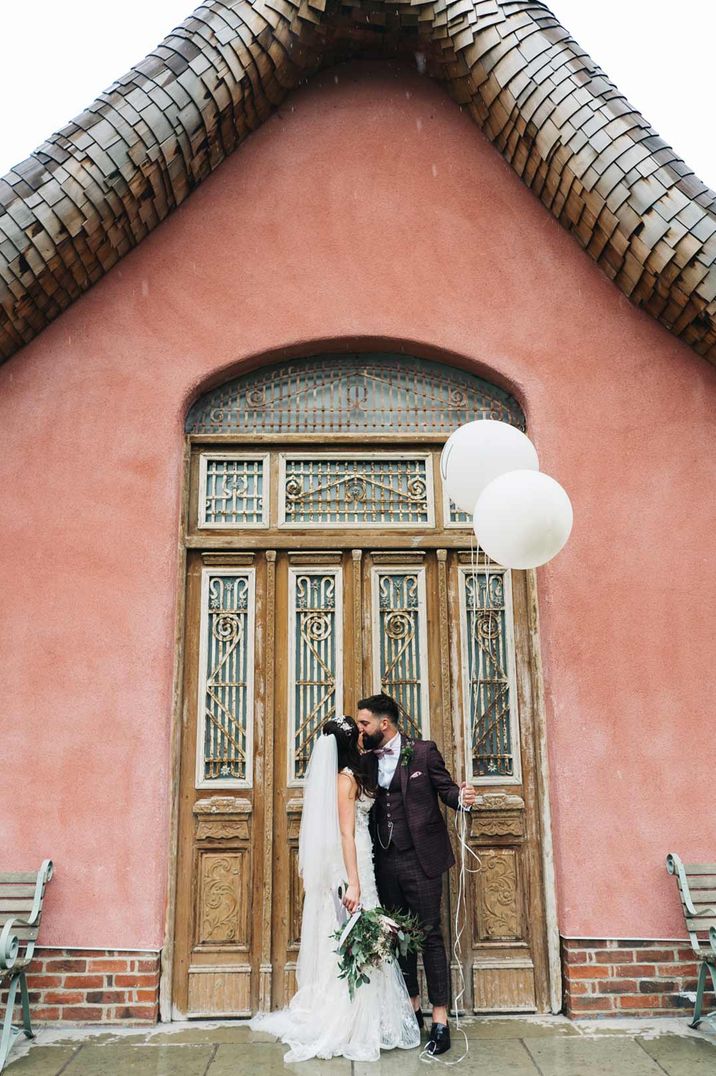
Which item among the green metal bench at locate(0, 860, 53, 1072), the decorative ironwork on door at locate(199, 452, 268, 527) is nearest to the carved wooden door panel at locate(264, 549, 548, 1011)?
the decorative ironwork on door at locate(199, 452, 268, 527)

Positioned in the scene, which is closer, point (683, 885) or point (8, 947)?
point (8, 947)

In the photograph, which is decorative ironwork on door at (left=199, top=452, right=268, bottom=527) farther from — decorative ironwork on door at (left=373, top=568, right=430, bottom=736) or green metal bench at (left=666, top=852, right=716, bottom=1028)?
green metal bench at (left=666, top=852, right=716, bottom=1028)

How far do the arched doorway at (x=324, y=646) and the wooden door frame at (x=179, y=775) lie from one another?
0.03 metres

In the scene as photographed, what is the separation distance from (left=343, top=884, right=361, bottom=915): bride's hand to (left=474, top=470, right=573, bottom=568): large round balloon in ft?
5.73

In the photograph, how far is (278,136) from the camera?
5.37 meters

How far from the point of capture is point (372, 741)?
445 cm

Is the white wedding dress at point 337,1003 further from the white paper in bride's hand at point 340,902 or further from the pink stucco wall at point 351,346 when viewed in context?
the pink stucco wall at point 351,346

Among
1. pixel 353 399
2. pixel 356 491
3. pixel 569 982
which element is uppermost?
pixel 353 399

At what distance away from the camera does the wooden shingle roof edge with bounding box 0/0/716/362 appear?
14.8 ft

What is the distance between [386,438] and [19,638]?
2351 millimetres

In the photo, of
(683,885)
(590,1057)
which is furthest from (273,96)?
(590,1057)

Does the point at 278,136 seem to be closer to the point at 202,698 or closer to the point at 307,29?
the point at 307,29

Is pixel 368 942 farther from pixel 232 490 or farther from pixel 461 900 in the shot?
pixel 232 490

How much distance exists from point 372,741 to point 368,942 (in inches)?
36.7
